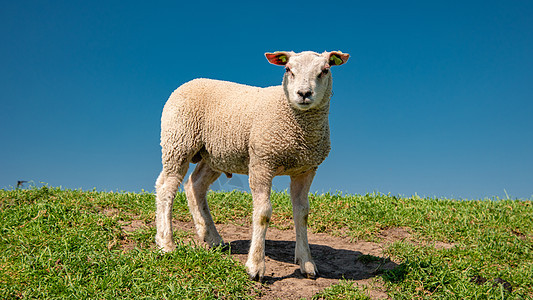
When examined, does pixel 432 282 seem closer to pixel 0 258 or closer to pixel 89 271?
pixel 89 271

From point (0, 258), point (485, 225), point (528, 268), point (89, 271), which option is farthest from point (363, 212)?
point (0, 258)

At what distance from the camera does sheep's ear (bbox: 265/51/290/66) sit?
5.69 metres

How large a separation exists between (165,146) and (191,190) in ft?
2.96

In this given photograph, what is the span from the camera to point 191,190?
23.7 feet

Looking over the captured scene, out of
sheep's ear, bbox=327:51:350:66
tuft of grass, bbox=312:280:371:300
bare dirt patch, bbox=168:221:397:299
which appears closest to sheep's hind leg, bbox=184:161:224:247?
bare dirt patch, bbox=168:221:397:299

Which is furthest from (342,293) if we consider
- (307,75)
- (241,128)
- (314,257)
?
(307,75)

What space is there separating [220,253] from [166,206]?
3.75ft

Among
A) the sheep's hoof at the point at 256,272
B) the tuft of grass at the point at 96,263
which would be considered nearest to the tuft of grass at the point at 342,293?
the sheep's hoof at the point at 256,272

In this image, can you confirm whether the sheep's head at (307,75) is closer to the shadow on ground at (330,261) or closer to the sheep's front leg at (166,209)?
the sheep's front leg at (166,209)

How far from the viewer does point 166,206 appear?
21.6 ft

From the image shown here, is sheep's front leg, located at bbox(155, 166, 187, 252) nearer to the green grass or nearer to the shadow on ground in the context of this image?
the green grass

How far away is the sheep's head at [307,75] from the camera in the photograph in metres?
5.30

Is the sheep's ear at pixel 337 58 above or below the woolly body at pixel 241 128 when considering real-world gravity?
above

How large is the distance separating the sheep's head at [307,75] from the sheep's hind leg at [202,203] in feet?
7.39
